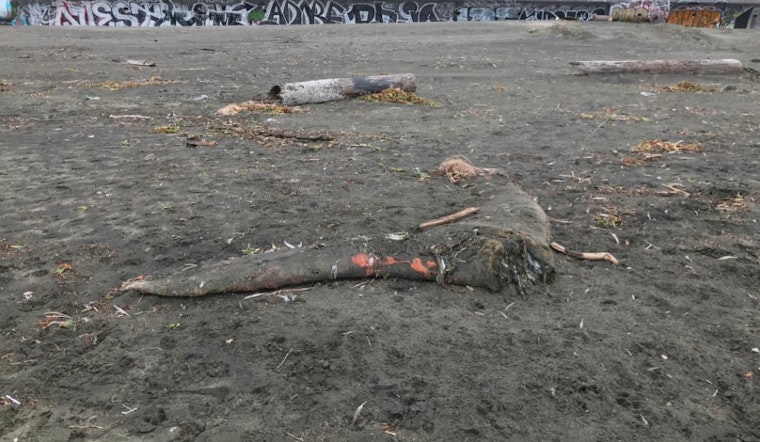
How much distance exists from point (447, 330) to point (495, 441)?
2.54ft

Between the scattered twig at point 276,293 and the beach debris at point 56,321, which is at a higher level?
the scattered twig at point 276,293

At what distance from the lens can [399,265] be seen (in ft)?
11.4

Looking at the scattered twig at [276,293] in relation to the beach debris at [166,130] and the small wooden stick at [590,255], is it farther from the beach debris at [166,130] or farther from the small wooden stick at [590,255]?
the beach debris at [166,130]

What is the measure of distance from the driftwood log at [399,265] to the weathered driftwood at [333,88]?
19.1ft

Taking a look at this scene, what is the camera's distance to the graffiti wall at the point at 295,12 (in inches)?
1043

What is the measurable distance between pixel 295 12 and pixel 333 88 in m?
21.7

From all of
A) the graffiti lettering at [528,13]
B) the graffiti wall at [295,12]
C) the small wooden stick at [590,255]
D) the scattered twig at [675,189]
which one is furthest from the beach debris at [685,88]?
the graffiti lettering at [528,13]

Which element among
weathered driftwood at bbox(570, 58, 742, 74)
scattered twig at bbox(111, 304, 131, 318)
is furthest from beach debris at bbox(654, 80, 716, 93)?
scattered twig at bbox(111, 304, 131, 318)

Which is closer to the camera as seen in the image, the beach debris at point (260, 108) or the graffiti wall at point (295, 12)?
the beach debris at point (260, 108)

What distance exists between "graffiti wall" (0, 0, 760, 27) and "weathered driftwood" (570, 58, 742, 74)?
1641 centimetres

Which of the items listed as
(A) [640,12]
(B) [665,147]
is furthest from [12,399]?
(A) [640,12]

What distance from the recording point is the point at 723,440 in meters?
2.39

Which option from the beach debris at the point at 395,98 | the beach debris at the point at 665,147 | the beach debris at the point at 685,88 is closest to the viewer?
the beach debris at the point at 665,147

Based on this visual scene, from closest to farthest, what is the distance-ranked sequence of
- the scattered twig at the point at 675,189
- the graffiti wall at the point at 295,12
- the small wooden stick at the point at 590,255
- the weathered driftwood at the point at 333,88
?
the small wooden stick at the point at 590,255
the scattered twig at the point at 675,189
the weathered driftwood at the point at 333,88
the graffiti wall at the point at 295,12
